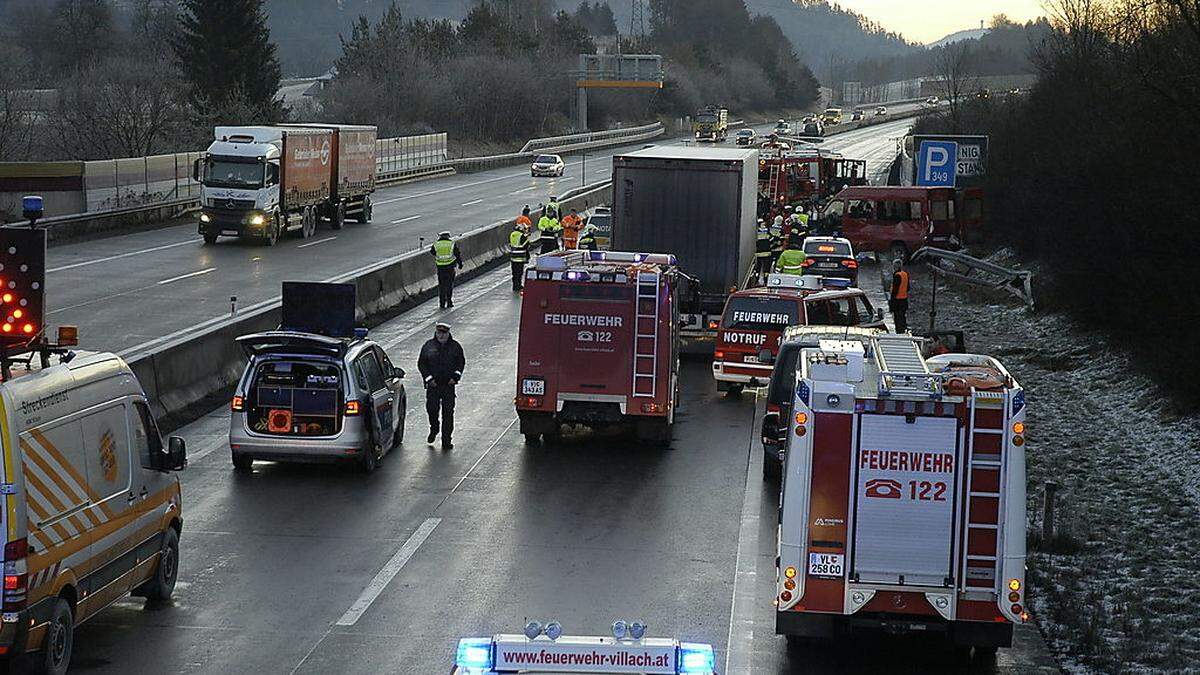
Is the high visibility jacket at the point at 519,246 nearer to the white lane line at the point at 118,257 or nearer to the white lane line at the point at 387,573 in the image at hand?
the white lane line at the point at 118,257

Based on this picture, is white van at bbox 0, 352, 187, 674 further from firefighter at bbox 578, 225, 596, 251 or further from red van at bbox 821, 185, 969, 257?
red van at bbox 821, 185, 969, 257

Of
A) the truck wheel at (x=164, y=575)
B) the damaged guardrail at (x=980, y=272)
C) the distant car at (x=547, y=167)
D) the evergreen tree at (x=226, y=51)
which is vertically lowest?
the truck wheel at (x=164, y=575)

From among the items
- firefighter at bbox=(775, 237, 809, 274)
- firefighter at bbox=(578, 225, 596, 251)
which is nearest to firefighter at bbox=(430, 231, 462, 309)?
firefighter at bbox=(578, 225, 596, 251)

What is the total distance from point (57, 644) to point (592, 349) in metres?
10.7

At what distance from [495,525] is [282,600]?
11.3 feet

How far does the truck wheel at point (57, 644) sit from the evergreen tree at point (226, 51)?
77872mm

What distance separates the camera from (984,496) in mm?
10961

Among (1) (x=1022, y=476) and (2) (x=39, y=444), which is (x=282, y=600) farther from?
(1) (x=1022, y=476)

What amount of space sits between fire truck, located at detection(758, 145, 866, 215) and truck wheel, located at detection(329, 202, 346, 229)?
50.8 feet

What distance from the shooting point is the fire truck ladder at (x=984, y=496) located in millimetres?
10938

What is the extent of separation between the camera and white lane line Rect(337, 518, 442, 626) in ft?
41.5

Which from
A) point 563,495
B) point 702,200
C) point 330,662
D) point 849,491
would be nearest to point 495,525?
Result: point 563,495

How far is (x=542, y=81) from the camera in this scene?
143 metres

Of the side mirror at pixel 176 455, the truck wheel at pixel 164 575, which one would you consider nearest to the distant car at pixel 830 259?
the truck wheel at pixel 164 575
